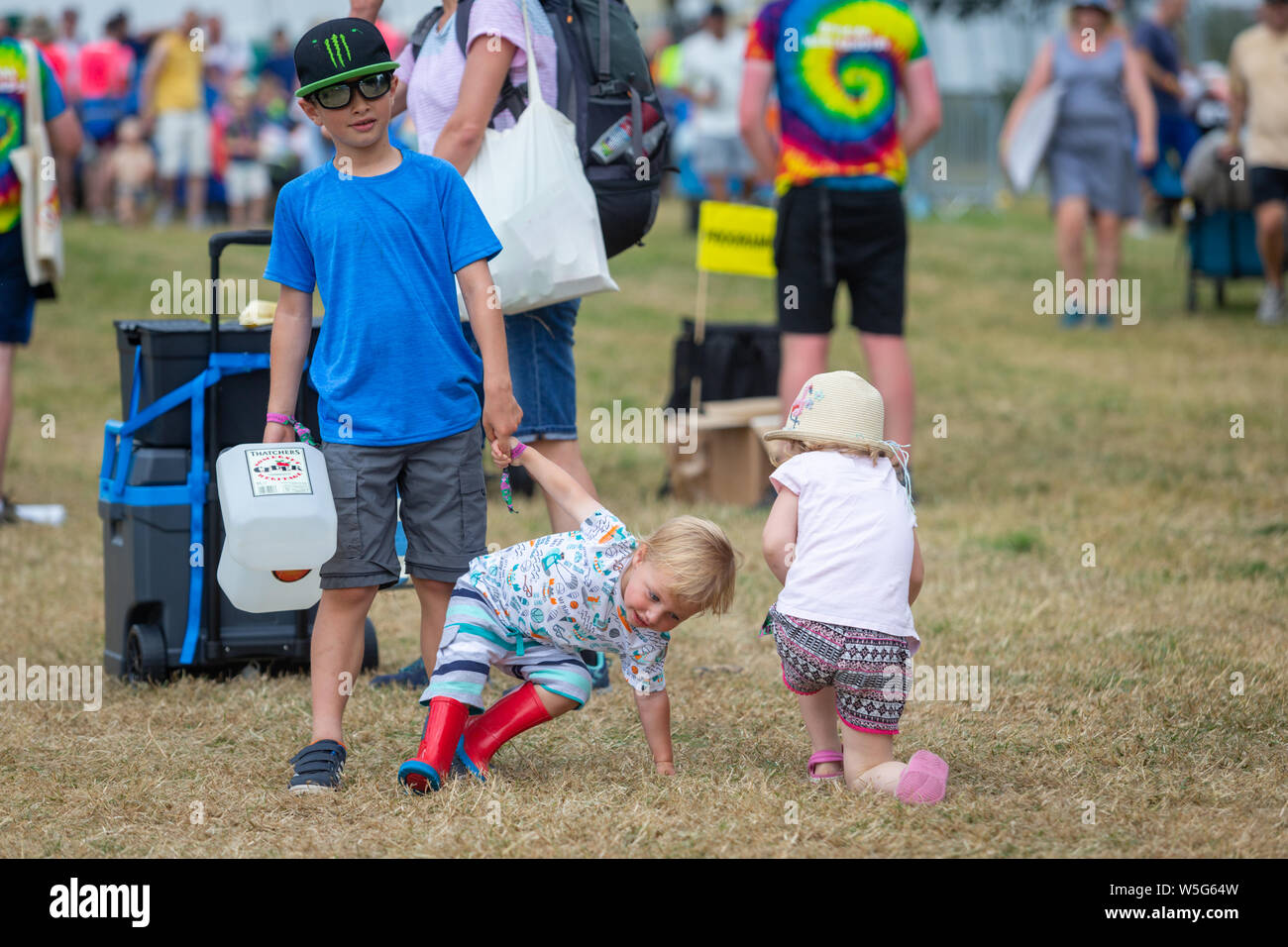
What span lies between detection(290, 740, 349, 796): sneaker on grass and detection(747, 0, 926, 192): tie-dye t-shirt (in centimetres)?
335

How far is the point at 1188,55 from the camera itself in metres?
25.3

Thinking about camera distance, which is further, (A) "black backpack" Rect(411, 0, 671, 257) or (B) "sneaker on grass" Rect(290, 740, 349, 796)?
(A) "black backpack" Rect(411, 0, 671, 257)

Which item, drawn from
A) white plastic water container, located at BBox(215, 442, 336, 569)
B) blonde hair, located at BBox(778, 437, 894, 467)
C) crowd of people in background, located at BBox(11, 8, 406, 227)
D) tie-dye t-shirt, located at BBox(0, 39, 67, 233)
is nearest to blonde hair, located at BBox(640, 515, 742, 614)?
blonde hair, located at BBox(778, 437, 894, 467)

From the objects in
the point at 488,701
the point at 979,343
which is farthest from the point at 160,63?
the point at 488,701

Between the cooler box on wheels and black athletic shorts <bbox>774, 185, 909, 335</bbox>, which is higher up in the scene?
black athletic shorts <bbox>774, 185, 909, 335</bbox>

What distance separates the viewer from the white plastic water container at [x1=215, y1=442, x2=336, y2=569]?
3.37 metres

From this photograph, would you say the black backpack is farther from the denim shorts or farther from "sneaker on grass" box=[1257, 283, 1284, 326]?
"sneaker on grass" box=[1257, 283, 1284, 326]

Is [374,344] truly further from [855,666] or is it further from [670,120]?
[670,120]

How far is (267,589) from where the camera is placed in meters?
3.73

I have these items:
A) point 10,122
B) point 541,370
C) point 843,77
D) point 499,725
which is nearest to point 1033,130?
point 843,77

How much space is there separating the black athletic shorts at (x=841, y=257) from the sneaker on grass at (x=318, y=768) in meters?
3.09

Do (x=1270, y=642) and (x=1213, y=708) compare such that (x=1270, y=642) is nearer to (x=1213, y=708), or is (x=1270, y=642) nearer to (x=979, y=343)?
(x=1213, y=708)

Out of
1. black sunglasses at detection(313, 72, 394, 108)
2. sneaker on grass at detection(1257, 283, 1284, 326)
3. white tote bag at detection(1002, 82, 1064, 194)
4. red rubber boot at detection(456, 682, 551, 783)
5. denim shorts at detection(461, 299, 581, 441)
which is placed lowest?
red rubber boot at detection(456, 682, 551, 783)

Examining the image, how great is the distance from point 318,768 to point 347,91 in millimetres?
1461
